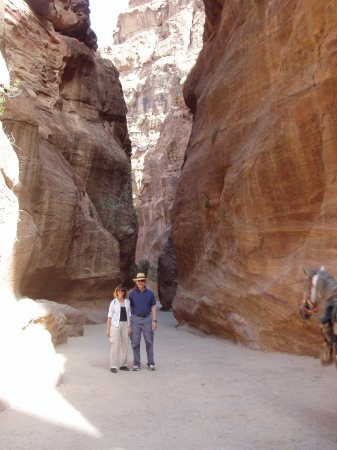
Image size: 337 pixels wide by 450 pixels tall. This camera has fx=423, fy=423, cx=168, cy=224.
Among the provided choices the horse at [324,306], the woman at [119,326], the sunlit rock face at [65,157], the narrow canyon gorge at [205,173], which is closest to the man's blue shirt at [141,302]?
the woman at [119,326]

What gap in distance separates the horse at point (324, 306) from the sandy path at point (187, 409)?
0.86 metres

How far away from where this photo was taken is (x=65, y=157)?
20875 mm

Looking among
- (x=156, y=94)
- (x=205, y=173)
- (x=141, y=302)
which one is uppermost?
(x=156, y=94)

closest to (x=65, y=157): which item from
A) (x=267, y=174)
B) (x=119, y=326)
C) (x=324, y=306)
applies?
(x=267, y=174)

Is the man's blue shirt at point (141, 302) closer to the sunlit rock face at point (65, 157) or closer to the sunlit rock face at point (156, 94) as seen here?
the sunlit rock face at point (65, 157)

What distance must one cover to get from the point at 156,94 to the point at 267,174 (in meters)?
62.9

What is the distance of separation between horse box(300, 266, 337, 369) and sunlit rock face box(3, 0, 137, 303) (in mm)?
8487

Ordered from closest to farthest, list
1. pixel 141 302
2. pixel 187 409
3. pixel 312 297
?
pixel 312 297, pixel 187 409, pixel 141 302

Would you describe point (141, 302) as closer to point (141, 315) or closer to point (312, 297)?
point (141, 315)

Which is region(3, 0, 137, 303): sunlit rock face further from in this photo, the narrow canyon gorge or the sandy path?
the sandy path

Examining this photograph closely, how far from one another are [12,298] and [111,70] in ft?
71.3

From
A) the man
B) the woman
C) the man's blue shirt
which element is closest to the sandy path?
the woman

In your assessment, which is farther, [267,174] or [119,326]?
[267,174]

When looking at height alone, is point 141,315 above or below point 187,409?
above
